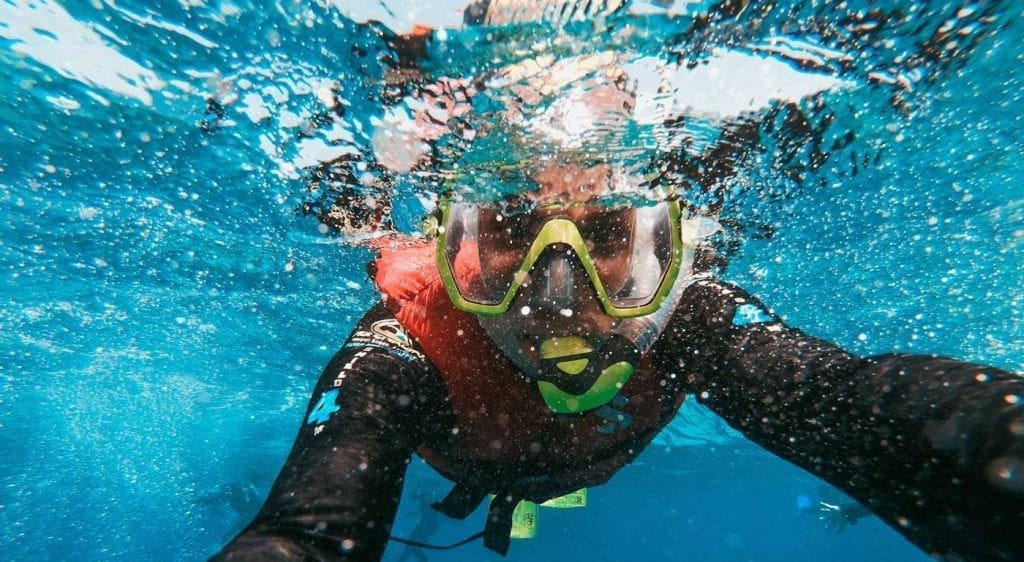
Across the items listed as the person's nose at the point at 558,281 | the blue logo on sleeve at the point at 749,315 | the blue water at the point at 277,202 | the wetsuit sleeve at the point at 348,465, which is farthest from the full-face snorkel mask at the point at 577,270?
the blue water at the point at 277,202

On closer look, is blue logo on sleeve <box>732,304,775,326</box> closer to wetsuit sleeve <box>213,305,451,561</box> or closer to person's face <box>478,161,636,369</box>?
person's face <box>478,161,636,369</box>

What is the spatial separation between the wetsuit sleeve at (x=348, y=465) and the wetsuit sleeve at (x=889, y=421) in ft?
6.87

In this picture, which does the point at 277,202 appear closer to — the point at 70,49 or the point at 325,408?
the point at 70,49

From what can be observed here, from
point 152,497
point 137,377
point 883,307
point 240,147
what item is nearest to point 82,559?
point 152,497

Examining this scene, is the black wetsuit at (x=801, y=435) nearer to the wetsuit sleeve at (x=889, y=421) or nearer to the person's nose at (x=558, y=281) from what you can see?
the wetsuit sleeve at (x=889, y=421)

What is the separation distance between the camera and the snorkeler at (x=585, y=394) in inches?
74.4

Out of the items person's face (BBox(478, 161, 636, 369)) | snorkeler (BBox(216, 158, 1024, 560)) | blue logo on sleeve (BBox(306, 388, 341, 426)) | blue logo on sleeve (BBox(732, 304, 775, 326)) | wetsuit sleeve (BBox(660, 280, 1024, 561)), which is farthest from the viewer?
person's face (BBox(478, 161, 636, 369))

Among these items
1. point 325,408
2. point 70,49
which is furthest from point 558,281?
point 70,49

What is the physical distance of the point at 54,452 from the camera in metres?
35.9

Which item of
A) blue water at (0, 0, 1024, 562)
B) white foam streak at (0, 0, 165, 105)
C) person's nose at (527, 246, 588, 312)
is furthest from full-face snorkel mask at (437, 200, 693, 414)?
white foam streak at (0, 0, 165, 105)

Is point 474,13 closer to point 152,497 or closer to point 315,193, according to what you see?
point 315,193

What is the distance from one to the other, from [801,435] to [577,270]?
5.26 ft

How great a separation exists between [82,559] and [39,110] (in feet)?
313

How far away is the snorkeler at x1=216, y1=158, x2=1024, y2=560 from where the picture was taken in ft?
6.20
